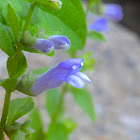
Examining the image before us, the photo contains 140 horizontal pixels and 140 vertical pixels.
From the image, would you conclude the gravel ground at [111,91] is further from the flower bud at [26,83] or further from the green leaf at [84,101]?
the flower bud at [26,83]

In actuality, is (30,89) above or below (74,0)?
below

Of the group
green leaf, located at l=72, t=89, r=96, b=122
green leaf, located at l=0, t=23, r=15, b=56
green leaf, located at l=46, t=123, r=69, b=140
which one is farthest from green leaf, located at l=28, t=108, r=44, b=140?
green leaf, located at l=0, t=23, r=15, b=56

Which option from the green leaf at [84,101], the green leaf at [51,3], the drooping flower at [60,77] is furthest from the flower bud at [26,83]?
the green leaf at [84,101]

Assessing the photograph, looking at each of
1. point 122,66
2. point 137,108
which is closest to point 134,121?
point 137,108

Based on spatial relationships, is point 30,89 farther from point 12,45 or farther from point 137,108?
point 137,108

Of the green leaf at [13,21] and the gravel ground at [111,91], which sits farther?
the gravel ground at [111,91]

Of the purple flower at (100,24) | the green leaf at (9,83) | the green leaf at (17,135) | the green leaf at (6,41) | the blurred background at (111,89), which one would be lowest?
the blurred background at (111,89)

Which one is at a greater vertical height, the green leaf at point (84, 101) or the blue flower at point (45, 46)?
the blue flower at point (45, 46)
